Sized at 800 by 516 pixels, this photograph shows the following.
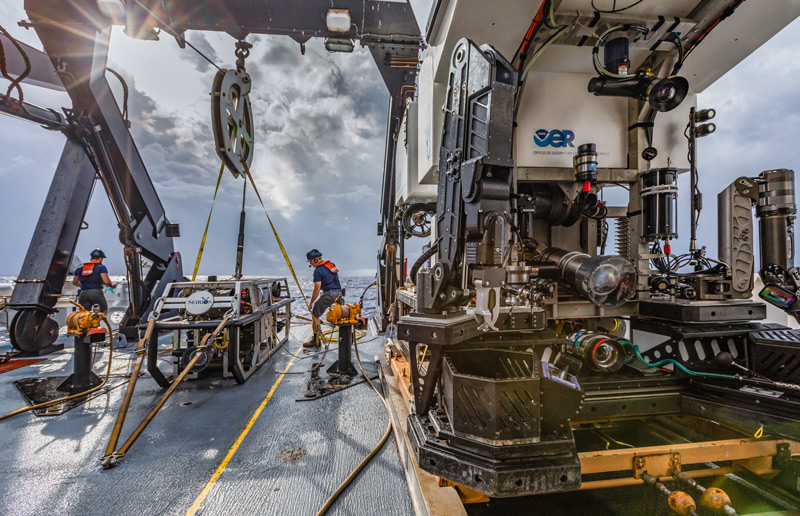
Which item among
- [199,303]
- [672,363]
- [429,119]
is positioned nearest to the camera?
[672,363]

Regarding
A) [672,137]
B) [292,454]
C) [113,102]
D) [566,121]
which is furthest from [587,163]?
[113,102]

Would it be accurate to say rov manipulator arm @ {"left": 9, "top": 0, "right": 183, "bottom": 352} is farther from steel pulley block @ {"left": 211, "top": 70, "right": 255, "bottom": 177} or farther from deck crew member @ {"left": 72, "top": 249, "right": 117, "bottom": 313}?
steel pulley block @ {"left": 211, "top": 70, "right": 255, "bottom": 177}

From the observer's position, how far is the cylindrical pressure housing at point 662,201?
3.31m

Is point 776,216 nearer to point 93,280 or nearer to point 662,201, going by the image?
point 662,201

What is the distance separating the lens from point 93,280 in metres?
6.89

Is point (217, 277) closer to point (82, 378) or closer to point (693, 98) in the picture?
point (82, 378)

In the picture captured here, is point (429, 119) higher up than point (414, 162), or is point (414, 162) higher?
point (429, 119)

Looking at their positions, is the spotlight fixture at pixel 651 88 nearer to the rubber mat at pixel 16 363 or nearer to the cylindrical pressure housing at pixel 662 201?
the cylindrical pressure housing at pixel 662 201

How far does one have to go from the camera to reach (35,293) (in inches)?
255

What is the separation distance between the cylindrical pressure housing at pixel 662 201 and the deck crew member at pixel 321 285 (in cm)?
514

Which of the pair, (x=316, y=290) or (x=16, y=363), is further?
(x=316, y=290)

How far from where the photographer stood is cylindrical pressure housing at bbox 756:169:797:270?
9.12 feet

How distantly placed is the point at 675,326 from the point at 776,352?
0.64 metres

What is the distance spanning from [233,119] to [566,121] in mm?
4561
